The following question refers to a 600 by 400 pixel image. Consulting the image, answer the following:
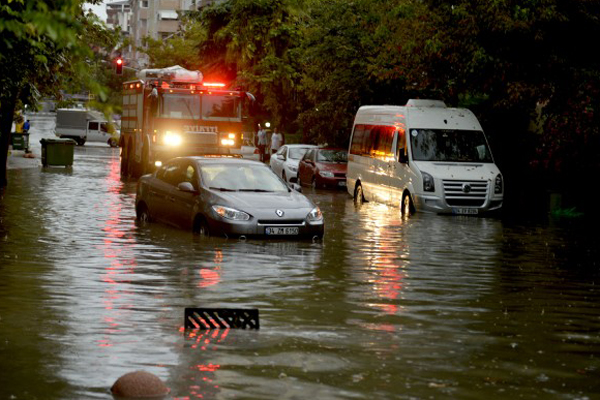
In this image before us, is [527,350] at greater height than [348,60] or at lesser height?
lesser

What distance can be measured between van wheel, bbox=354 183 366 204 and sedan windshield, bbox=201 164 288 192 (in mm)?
11213

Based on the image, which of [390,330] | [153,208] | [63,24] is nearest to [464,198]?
[153,208]

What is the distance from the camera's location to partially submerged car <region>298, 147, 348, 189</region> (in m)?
39.7

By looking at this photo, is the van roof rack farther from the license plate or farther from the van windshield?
the license plate

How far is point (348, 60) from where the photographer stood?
43.6 meters

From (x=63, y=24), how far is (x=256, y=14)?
56.9m

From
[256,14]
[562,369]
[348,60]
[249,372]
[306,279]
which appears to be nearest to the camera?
[249,372]

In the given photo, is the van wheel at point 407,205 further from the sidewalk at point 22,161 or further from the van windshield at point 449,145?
the sidewalk at point 22,161

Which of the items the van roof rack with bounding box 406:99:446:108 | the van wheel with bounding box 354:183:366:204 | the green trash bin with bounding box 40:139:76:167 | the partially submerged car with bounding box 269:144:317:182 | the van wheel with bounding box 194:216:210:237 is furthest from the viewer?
the green trash bin with bounding box 40:139:76:167

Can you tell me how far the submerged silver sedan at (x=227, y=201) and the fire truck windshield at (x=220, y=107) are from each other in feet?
42.6

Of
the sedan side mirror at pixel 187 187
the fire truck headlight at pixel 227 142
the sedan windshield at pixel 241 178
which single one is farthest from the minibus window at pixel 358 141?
the sedan side mirror at pixel 187 187

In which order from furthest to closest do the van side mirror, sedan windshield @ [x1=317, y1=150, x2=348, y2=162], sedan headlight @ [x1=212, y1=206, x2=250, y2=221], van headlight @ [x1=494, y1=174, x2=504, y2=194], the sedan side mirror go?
sedan windshield @ [x1=317, y1=150, x2=348, y2=162] < the van side mirror < van headlight @ [x1=494, y1=174, x2=504, y2=194] < the sedan side mirror < sedan headlight @ [x1=212, y1=206, x2=250, y2=221]

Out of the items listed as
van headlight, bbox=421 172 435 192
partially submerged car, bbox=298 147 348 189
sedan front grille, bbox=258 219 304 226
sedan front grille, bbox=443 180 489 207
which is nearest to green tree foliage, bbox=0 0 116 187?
sedan front grille, bbox=258 219 304 226

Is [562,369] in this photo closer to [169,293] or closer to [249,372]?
[249,372]
